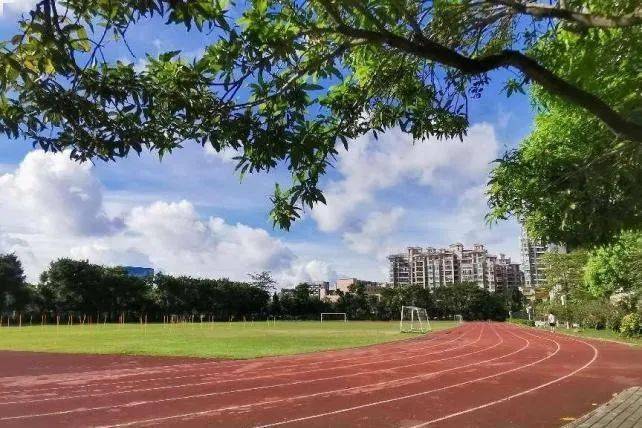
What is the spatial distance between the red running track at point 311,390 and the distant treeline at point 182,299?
50.5 metres

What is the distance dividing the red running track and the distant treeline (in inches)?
1990

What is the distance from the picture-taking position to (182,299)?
75688 millimetres

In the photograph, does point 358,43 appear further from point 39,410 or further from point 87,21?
point 39,410

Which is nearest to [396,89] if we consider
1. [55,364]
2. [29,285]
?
[55,364]

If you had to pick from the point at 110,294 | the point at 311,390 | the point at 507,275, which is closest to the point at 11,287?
the point at 110,294

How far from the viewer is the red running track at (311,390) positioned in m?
9.89

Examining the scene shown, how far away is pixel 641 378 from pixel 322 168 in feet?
48.1

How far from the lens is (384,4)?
3.40 metres

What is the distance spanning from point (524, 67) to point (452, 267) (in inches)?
5342

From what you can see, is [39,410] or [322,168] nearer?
[322,168]

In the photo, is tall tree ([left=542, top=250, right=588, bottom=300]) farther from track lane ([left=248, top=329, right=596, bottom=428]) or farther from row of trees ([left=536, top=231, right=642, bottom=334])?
track lane ([left=248, top=329, right=596, bottom=428])

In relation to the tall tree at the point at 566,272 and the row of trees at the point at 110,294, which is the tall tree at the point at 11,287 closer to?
the row of trees at the point at 110,294

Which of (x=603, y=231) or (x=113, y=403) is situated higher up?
(x=603, y=231)

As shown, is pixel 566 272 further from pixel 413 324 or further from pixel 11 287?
pixel 11 287
